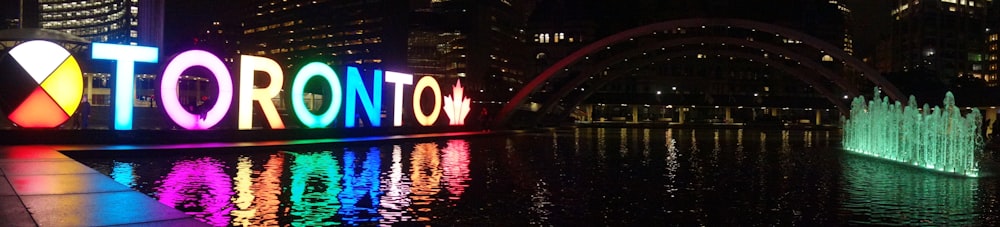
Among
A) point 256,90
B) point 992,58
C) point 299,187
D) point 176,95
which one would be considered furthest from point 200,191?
point 992,58

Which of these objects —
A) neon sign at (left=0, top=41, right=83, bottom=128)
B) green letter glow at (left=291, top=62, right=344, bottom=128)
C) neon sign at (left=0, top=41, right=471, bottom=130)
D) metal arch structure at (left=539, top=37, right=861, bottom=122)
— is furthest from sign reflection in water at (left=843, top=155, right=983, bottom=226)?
metal arch structure at (left=539, top=37, right=861, bottom=122)

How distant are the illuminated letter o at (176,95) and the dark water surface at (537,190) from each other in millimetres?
4215

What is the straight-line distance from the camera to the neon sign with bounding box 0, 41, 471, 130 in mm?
25484

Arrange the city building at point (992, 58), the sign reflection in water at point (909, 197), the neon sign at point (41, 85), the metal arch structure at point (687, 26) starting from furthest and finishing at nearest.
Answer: the city building at point (992, 58), the metal arch structure at point (687, 26), the neon sign at point (41, 85), the sign reflection in water at point (909, 197)

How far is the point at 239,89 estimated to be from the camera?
3062 cm

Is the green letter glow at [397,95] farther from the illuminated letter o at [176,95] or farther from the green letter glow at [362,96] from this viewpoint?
the illuminated letter o at [176,95]

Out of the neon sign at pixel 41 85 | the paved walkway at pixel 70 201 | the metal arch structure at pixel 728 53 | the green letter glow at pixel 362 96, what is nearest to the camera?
the paved walkway at pixel 70 201

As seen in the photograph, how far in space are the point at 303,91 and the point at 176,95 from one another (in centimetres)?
674

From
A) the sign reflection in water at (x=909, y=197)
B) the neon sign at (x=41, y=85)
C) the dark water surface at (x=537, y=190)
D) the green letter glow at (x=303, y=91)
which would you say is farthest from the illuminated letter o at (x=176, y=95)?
the sign reflection in water at (x=909, y=197)

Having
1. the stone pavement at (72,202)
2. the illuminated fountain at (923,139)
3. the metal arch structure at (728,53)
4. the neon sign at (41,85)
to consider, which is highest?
the metal arch structure at (728,53)

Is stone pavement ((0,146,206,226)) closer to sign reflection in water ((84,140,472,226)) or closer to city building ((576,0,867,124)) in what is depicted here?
sign reflection in water ((84,140,472,226))

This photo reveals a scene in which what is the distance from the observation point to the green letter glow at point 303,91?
3325 centimetres

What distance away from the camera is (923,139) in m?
30.8

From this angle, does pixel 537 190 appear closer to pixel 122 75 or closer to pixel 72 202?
pixel 72 202
